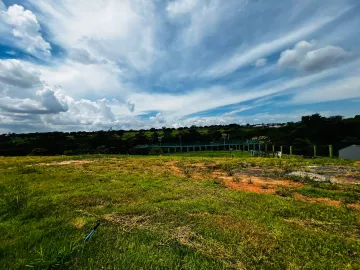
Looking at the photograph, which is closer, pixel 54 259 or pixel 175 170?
pixel 54 259

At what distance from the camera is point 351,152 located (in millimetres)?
26469

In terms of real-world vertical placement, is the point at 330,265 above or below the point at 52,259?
below

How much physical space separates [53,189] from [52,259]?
18.4ft

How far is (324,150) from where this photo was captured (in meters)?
34.6

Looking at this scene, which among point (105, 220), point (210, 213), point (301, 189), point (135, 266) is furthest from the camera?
point (301, 189)

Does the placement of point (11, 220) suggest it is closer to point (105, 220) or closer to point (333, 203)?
point (105, 220)

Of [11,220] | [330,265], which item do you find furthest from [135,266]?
[11,220]

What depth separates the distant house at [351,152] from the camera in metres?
25.8

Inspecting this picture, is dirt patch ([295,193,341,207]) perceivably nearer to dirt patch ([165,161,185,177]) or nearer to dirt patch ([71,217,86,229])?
dirt patch ([165,161,185,177])

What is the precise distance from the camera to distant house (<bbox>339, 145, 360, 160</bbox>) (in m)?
25.8

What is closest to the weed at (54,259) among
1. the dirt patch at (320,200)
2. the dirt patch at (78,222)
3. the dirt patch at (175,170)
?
the dirt patch at (78,222)

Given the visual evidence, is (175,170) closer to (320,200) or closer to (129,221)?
(320,200)

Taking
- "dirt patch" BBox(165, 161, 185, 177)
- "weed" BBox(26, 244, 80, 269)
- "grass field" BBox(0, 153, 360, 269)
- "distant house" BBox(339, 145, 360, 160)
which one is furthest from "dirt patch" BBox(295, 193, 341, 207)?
"distant house" BBox(339, 145, 360, 160)

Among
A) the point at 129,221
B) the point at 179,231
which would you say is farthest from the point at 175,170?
the point at 179,231
